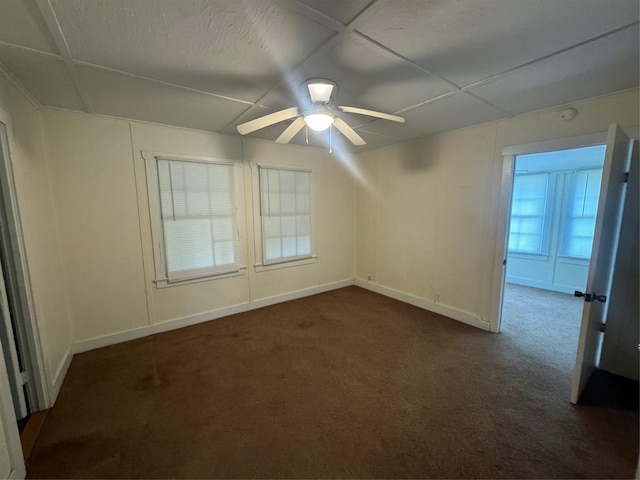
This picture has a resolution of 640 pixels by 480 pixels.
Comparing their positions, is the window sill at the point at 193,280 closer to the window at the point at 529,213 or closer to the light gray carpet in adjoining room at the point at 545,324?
the light gray carpet in adjoining room at the point at 545,324

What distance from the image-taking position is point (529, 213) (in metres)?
5.07

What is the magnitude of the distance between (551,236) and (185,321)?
6258mm

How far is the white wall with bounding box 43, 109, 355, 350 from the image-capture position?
2488 millimetres

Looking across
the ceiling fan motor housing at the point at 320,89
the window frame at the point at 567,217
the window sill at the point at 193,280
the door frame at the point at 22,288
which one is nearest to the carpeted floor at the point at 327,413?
the door frame at the point at 22,288

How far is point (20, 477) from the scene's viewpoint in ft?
4.44

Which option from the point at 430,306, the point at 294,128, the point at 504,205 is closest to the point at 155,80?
the point at 294,128

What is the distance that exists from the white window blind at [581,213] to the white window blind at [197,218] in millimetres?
5658

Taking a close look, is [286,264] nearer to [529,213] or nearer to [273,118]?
[273,118]

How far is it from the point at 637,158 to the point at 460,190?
1.40m

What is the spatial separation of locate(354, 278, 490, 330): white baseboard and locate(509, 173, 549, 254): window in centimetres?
270

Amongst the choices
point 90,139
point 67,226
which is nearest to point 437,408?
point 67,226

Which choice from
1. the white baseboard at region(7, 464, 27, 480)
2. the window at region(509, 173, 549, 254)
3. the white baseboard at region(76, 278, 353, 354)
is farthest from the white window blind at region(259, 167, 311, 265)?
the window at region(509, 173, 549, 254)

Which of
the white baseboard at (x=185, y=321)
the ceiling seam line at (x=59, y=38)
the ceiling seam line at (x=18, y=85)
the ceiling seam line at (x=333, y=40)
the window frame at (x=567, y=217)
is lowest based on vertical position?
the white baseboard at (x=185, y=321)

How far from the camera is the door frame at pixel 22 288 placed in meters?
1.66
